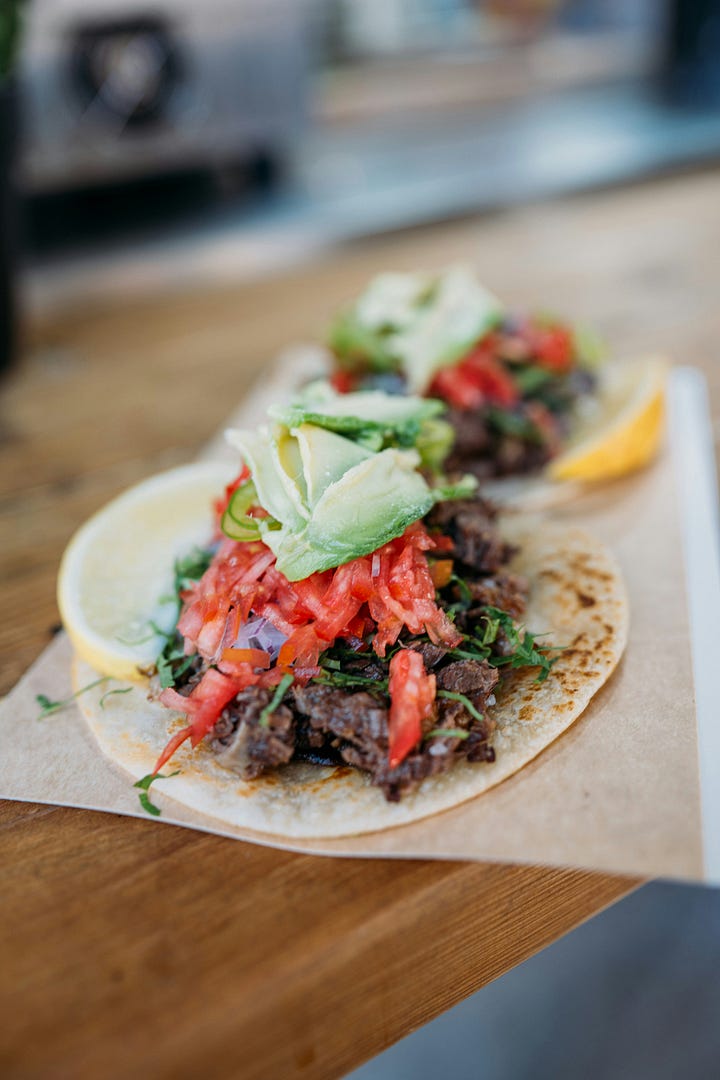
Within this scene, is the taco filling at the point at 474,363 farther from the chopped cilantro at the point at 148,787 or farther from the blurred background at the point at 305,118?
the blurred background at the point at 305,118

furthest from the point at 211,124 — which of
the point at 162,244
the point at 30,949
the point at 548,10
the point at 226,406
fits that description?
the point at 30,949

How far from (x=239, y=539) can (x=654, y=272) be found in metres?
3.40

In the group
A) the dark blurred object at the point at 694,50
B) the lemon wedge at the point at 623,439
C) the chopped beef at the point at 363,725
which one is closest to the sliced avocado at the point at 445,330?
the lemon wedge at the point at 623,439

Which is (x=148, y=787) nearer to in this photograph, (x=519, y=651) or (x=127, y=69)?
(x=519, y=651)

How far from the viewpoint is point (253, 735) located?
1818mm

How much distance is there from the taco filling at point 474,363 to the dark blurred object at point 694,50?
16.0ft

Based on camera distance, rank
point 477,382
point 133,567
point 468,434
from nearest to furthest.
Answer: point 133,567
point 468,434
point 477,382

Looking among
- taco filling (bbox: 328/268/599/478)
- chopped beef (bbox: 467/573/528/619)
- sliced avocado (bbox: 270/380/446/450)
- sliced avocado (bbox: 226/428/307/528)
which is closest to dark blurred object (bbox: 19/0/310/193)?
taco filling (bbox: 328/268/599/478)

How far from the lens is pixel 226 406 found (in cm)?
378

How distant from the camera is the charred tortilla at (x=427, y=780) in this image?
5.74ft

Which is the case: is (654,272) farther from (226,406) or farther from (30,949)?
(30,949)

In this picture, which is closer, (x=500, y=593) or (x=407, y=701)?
(x=407, y=701)

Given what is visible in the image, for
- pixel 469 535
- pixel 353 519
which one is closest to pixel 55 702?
pixel 353 519

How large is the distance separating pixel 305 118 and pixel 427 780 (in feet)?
15.8
